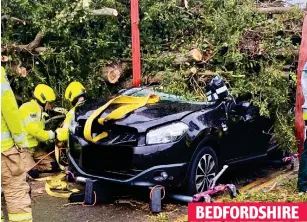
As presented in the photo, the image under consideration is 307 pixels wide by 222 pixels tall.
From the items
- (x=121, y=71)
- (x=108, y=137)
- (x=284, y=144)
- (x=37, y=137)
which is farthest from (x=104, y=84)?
(x=284, y=144)

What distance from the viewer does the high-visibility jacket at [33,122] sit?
21.8 ft

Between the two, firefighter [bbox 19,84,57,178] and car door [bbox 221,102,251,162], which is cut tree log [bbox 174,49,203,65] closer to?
car door [bbox 221,102,251,162]

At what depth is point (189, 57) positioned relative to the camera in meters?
7.18

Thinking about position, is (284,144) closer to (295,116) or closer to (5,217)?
(295,116)

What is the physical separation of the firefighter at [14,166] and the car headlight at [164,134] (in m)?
1.44

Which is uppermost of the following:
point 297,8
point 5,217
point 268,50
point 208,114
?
point 297,8

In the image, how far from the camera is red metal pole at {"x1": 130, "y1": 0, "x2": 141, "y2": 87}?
7465mm

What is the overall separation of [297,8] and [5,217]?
4.70m

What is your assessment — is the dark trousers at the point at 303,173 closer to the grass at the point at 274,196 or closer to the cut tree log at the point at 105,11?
the grass at the point at 274,196

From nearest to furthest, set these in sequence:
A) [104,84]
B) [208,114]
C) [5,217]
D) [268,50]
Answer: [5,217]
[208,114]
[268,50]
[104,84]

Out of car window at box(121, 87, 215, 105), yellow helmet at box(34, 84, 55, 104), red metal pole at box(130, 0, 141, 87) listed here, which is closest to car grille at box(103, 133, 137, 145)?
car window at box(121, 87, 215, 105)

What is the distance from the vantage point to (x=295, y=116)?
6.51 metres

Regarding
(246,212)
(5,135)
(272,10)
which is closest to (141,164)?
(246,212)

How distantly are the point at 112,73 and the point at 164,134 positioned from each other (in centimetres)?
237
